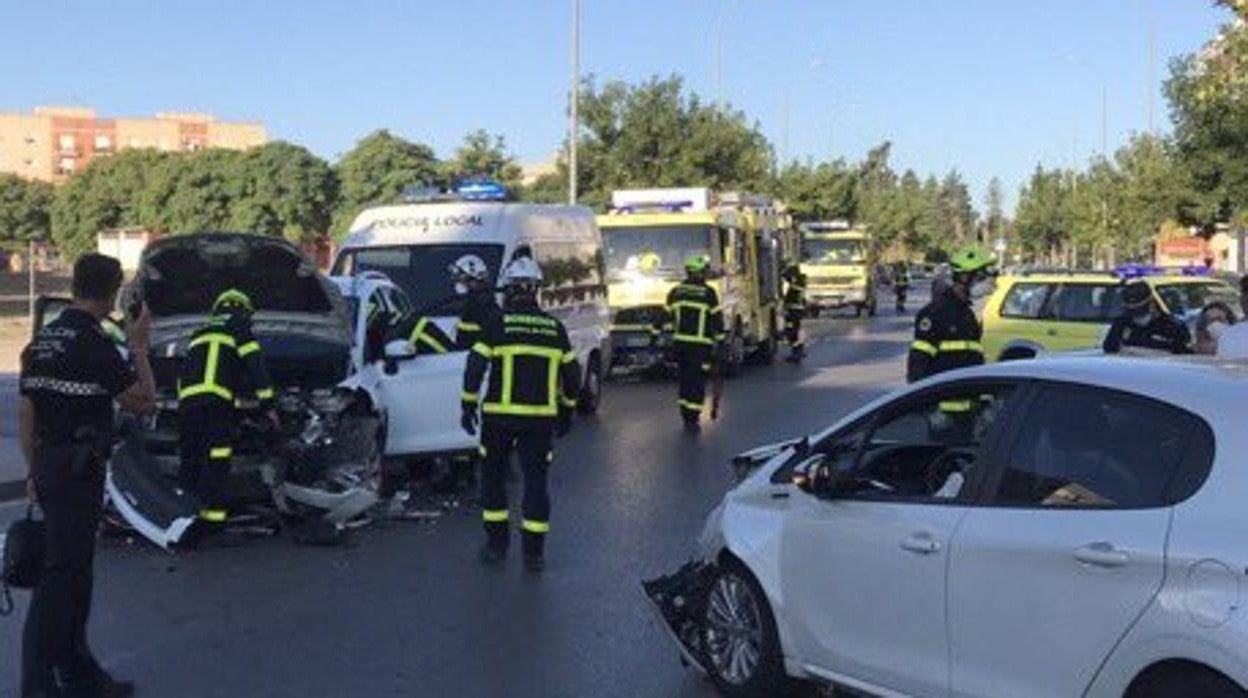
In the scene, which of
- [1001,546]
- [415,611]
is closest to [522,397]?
[415,611]

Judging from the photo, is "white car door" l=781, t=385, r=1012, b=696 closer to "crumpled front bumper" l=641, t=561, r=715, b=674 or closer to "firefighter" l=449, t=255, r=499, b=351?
"crumpled front bumper" l=641, t=561, r=715, b=674

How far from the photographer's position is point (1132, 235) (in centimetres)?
5378

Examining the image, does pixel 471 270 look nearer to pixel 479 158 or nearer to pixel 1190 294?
pixel 1190 294

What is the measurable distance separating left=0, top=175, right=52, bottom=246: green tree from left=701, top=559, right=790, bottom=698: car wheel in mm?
93141

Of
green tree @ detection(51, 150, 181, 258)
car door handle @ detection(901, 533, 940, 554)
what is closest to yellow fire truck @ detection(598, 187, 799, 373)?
car door handle @ detection(901, 533, 940, 554)

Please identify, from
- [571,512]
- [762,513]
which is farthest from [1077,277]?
[762,513]

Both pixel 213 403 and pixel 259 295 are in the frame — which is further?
pixel 259 295

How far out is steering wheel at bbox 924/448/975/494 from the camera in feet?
Result: 17.0

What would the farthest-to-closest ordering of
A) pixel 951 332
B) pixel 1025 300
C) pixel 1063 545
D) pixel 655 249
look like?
pixel 655 249 → pixel 1025 300 → pixel 951 332 → pixel 1063 545

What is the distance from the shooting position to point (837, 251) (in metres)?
44.3

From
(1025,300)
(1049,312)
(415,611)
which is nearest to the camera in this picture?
(415,611)

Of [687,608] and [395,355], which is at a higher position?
[395,355]

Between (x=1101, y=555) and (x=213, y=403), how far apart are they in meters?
6.39

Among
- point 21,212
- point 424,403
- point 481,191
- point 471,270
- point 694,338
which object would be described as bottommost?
point 424,403
